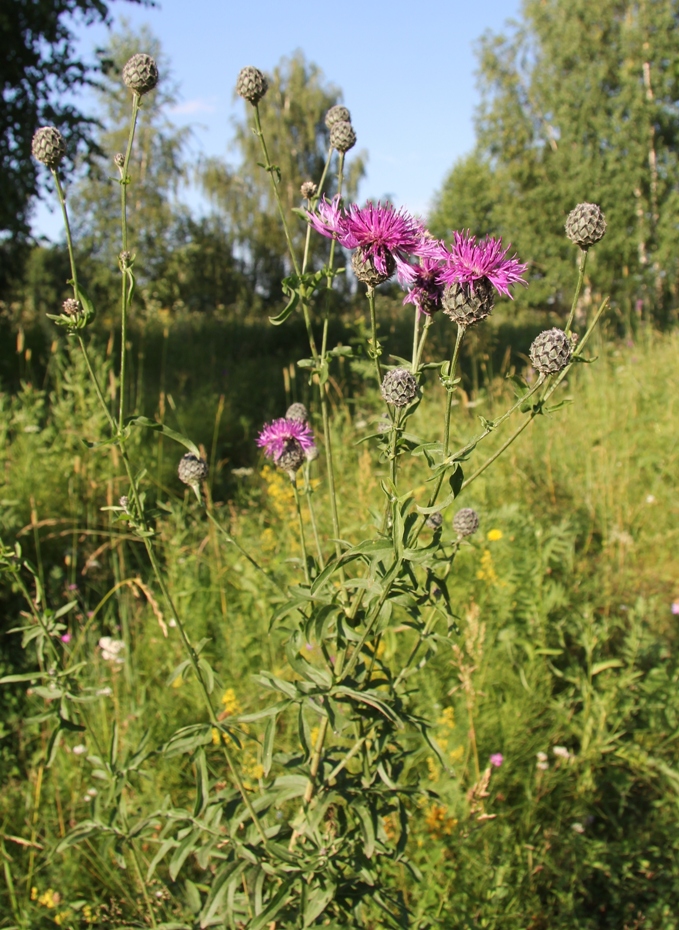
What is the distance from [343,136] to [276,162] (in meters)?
23.7

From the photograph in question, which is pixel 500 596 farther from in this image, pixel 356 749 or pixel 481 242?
pixel 481 242

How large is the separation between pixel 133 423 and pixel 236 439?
421 cm

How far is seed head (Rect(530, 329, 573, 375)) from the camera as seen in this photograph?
1.04m

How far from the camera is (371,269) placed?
112 centimetres

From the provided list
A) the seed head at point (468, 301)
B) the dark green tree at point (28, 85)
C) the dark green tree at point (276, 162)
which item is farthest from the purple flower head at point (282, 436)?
the dark green tree at point (276, 162)

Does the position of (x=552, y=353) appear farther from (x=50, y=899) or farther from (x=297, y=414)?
(x=50, y=899)

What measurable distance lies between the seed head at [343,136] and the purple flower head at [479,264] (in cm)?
45

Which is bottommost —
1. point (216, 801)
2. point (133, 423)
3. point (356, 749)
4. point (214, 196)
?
point (216, 801)

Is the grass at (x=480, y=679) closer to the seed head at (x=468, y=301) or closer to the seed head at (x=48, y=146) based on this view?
the seed head at (x=468, y=301)

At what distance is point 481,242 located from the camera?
104 centimetres

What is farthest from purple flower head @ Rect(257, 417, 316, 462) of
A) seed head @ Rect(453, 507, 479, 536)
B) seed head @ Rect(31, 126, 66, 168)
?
seed head @ Rect(31, 126, 66, 168)

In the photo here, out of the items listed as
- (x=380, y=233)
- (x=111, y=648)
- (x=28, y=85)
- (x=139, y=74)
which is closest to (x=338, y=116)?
(x=139, y=74)

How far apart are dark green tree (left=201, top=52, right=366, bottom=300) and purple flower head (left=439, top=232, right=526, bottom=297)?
75.1ft

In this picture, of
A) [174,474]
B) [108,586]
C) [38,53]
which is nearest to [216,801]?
[108,586]
